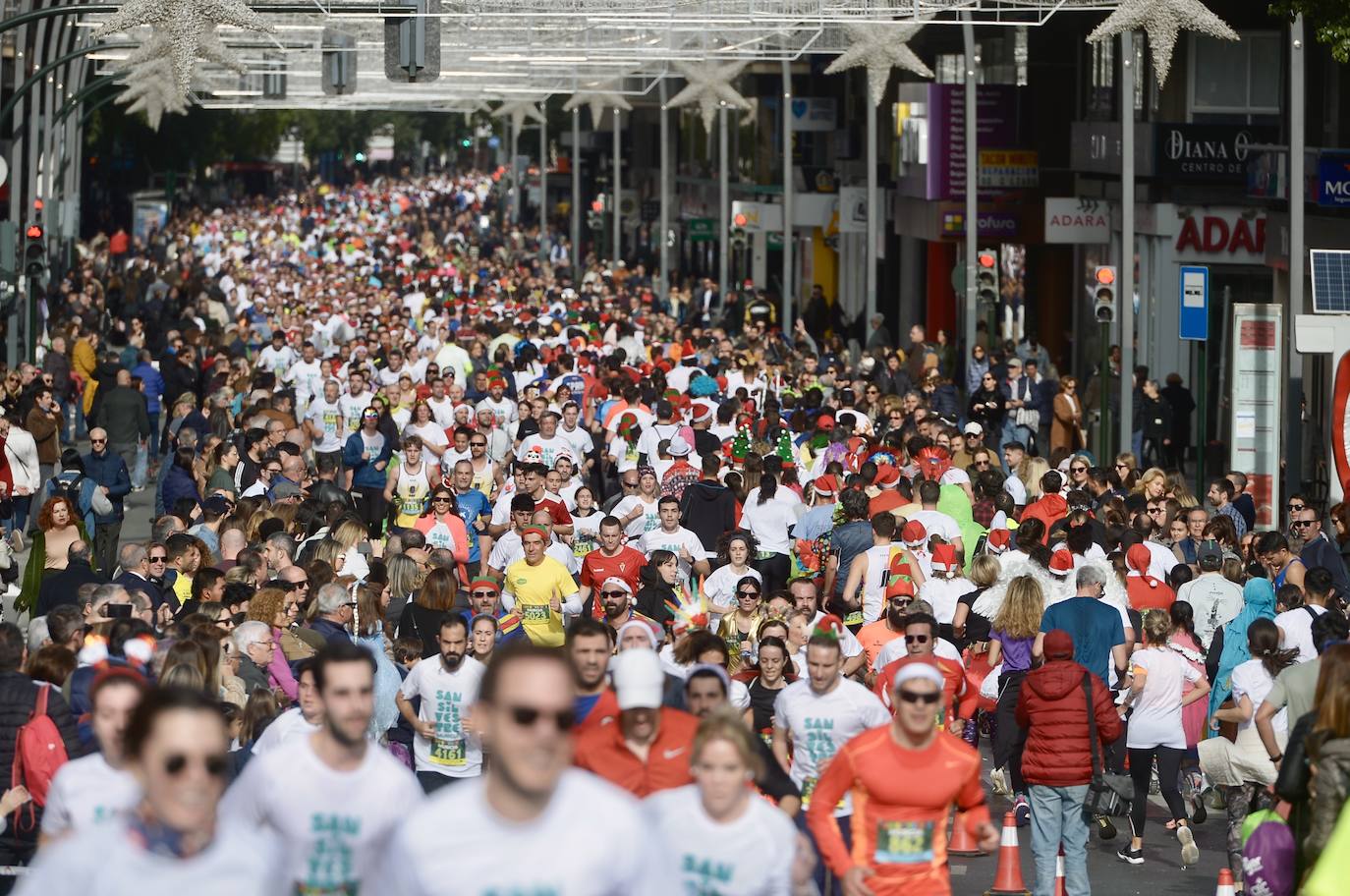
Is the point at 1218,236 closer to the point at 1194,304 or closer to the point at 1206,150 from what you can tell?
the point at 1206,150

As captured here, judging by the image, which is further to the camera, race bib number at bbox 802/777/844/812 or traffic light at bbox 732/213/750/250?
traffic light at bbox 732/213/750/250

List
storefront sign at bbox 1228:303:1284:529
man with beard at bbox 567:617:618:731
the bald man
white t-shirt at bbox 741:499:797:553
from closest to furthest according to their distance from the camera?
man with beard at bbox 567:617:618:731, white t-shirt at bbox 741:499:797:553, storefront sign at bbox 1228:303:1284:529, the bald man

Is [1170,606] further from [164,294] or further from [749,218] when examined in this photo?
[749,218]

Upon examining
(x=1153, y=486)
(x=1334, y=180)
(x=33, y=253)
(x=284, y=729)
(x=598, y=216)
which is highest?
(x=598, y=216)

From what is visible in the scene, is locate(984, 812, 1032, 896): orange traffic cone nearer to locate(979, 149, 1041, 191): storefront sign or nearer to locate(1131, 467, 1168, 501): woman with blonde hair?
locate(1131, 467, 1168, 501): woman with blonde hair

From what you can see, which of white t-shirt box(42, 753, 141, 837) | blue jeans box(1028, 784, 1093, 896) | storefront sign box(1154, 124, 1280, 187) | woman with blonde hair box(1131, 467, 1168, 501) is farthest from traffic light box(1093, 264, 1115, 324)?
white t-shirt box(42, 753, 141, 837)

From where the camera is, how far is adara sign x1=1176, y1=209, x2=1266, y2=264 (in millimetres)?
34000

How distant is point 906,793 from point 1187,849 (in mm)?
5080

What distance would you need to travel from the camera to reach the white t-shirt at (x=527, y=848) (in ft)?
17.8

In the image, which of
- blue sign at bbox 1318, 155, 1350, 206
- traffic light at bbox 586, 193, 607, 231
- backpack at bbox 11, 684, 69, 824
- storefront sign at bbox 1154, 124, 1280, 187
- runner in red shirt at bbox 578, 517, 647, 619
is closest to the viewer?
backpack at bbox 11, 684, 69, 824

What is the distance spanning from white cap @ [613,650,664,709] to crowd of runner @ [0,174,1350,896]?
0.02 metres

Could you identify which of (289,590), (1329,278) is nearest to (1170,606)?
(289,590)

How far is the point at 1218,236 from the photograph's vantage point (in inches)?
1352

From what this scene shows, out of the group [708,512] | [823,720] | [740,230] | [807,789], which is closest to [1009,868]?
[807,789]
